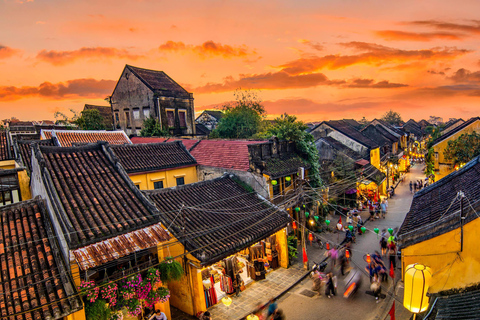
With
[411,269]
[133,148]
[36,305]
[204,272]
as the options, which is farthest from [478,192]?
[133,148]

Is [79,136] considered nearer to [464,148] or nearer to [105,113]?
[105,113]

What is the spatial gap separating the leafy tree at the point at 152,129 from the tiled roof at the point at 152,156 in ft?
39.0

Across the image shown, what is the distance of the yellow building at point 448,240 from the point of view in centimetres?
816

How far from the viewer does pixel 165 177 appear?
1722 cm

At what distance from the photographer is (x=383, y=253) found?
16.8 m

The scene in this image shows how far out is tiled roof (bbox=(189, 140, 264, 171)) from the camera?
56.0ft

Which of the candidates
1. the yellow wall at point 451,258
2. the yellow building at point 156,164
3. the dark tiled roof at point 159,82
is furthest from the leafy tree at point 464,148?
the dark tiled roof at point 159,82

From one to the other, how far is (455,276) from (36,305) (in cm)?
1195

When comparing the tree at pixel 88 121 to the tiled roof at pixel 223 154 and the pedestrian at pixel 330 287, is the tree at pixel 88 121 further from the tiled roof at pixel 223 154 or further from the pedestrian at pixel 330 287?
the pedestrian at pixel 330 287

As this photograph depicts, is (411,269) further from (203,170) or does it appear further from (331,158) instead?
(331,158)

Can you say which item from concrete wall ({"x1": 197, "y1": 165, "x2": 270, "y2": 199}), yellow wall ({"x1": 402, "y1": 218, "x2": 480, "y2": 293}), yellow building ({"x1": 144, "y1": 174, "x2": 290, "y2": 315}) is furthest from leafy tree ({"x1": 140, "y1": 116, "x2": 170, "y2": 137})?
yellow wall ({"x1": 402, "y1": 218, "x2": 480, "y2": 293})

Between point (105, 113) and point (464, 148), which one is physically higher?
point (105, 113)

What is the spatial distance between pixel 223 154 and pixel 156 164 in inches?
175

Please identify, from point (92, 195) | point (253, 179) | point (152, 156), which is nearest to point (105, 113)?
point (152, 156)
